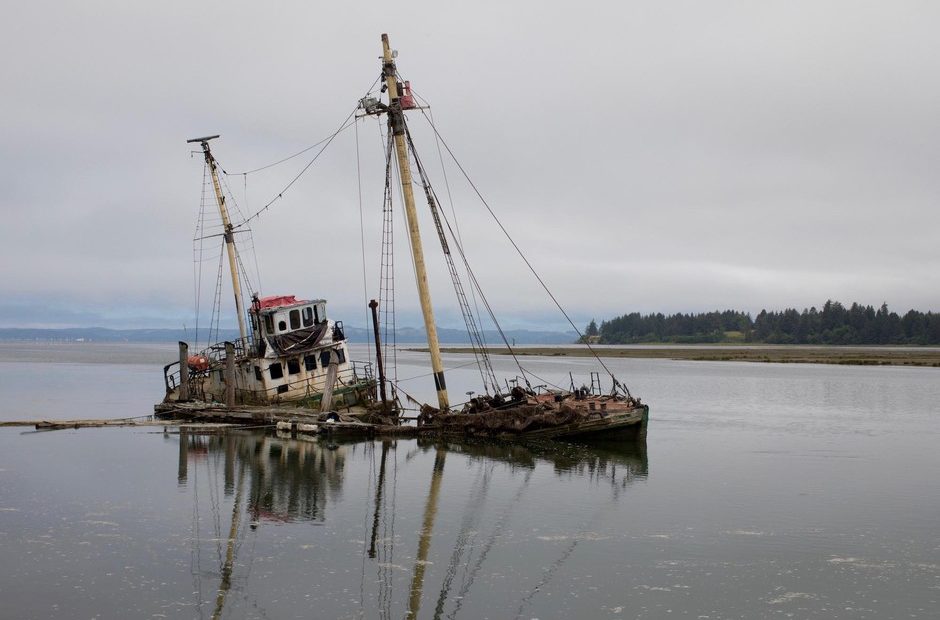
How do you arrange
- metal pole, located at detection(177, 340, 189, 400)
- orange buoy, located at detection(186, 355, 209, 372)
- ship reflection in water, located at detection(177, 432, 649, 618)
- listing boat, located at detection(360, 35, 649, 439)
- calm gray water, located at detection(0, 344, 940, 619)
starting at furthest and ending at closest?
orange buoy, located at detection(186, 355, 209, 372) < metal pole, located at detection(177, 340, 189, 400) < listing boat, located at detection(360, 35, 649, 439) < ship reflection in water, located at detection(177, 432, 649, 618) < calm gray water, located at detection(0, 344, 940, 619)

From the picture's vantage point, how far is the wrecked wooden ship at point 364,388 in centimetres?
3403

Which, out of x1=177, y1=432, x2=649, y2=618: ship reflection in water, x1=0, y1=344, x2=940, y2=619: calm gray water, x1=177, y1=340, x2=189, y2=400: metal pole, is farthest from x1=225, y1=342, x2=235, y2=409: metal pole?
x1=177, y1=432, x2=649, y2=618: ship reflection in water

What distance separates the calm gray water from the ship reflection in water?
0.08 meters

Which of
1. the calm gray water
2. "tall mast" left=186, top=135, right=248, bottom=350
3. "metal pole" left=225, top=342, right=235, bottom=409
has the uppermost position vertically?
A: "tall mast" left=186, top=135, right=248, bottom=350

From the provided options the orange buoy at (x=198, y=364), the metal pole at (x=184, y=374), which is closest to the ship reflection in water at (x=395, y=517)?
the metal pole at (x=184, y=374)

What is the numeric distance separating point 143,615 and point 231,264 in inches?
1323

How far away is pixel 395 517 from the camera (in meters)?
22.0

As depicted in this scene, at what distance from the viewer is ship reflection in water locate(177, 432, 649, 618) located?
15.9m

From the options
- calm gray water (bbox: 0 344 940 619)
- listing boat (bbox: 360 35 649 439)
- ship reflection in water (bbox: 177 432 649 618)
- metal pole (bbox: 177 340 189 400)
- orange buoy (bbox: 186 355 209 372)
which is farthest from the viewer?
orange buoy (bbox: 186 355 209 372)

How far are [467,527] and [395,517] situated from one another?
2.22 m

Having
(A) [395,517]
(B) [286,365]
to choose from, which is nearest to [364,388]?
(B) [286,365]

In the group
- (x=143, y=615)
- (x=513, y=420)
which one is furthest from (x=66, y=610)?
(x=513, y=420)

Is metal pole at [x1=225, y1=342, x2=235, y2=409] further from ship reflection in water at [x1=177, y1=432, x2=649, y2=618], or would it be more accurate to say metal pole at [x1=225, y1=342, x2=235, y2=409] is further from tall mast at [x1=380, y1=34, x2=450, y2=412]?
tall mast at [x1=380, y1=34, x2=450, y2=412]

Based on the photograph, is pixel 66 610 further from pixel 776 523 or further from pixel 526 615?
pixel 776 523
